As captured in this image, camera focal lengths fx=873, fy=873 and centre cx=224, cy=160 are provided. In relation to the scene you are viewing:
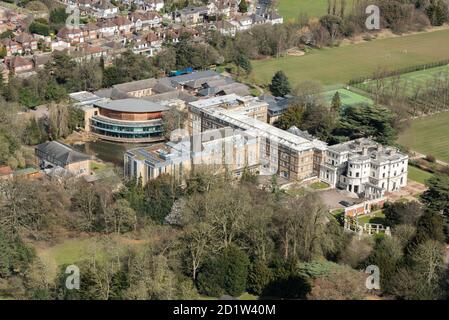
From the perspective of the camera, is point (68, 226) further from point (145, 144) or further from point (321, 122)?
point (321, 122)

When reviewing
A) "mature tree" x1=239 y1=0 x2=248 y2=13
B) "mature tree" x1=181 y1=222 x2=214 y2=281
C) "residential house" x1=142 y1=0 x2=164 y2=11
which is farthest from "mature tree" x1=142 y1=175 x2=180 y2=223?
"mature tree" x1=239 y1=0 x2=248 y2=13

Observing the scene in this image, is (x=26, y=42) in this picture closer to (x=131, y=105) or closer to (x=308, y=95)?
(x=131, y=105)

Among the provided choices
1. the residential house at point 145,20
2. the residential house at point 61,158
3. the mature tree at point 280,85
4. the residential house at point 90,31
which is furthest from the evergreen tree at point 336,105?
the residential house at point 145,20

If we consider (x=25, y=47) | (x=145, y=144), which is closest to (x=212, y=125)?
(x=145, y=144)

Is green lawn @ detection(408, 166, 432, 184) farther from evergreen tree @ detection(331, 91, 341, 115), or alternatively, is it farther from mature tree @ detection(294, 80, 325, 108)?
mature tree @ detection(294, 80, 325, 108)

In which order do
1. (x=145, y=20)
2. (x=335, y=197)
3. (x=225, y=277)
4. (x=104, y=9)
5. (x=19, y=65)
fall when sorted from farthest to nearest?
(x=104, y=9) → (x=145, y=20) → (x=19, y=65) → (x=335, y=197) → (x=225, y=277)

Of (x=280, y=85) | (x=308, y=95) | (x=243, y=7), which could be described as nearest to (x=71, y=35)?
(x=243, y=7)
